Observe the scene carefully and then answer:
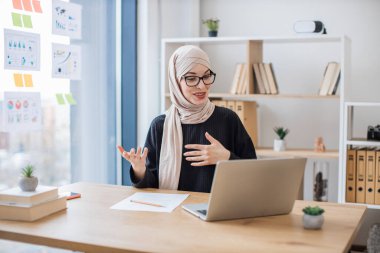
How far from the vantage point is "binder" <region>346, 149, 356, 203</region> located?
142 inches

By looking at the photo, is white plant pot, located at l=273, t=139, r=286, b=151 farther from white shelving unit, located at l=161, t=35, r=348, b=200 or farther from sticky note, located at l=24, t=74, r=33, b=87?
sticky note, located at l=24, t=74, r=33, b=87

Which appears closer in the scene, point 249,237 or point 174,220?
point 249,237

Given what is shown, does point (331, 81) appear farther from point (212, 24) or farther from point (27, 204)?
point (27, 204)

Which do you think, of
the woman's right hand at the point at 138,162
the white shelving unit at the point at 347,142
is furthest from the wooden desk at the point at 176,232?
the white shelving unit at the point at 347,142

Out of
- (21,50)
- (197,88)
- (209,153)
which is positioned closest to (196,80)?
(197,88)

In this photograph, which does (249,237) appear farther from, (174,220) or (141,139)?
(141,139)

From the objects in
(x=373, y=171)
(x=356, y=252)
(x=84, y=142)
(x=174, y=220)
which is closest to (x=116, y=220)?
(x=174, y=220)

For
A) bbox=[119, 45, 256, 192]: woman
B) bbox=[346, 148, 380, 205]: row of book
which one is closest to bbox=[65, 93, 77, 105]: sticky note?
bbox=[119, 45, 256, 192]: woman

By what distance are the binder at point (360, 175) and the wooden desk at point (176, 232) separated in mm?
1747

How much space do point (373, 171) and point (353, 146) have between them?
1.05 feet

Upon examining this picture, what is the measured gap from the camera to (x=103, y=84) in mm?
3758

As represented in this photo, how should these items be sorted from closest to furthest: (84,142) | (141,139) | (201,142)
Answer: (201,142) → (84,142) → (141,139)

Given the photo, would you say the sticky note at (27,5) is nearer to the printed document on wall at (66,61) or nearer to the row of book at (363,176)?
the printed document on wall at (66,61)

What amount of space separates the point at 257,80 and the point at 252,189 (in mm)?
2245
